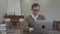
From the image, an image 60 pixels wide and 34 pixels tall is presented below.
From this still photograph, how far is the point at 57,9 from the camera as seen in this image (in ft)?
20.6

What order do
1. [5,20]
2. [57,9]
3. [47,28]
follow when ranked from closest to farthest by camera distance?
[47,28] < [57,9] < [5,20]

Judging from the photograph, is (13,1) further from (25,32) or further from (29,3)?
(25,32)

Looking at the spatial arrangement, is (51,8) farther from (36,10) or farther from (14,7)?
(36,10)

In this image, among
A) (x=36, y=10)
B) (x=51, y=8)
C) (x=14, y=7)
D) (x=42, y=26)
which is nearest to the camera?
(x=42, y=26)

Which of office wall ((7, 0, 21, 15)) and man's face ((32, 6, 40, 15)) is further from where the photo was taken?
office wall ((7, 0, 21, 15))

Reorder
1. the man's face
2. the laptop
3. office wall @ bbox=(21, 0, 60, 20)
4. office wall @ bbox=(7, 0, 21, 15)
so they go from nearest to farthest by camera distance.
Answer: the laptop, the man's face, office wall @ bbox=(21, 0, 60, 20), office wall @ bbox=(7, 0, 21, 15)

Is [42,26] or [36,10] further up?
[36,10]

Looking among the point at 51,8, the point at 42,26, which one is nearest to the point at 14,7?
the point at 51,8

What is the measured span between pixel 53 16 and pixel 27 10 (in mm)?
1334

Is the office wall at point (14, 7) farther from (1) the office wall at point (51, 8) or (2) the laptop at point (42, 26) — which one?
(2) the laptop at point (42, 26)

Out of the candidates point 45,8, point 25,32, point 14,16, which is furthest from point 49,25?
point 14,16

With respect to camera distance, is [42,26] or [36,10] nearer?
[42,26]

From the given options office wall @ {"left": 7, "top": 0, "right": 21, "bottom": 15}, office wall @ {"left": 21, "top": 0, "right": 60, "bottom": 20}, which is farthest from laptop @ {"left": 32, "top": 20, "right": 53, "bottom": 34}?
office wall @ {"left": 7, "top": 0, "right": 21, "bottom": 15}

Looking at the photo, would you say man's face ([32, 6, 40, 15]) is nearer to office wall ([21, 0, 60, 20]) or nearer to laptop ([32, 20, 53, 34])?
laptop ([32, 20, 53, 34])
